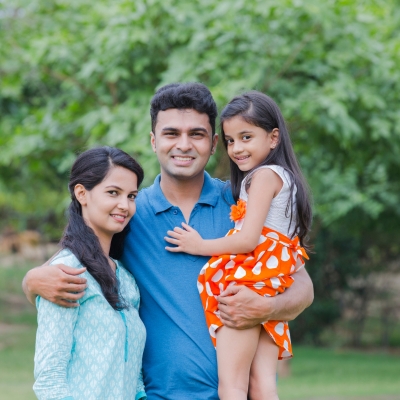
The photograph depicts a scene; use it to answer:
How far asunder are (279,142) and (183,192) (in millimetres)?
491

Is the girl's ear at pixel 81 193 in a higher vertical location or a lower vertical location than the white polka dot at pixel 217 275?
higher

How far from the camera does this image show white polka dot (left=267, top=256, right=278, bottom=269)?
3.11 meters

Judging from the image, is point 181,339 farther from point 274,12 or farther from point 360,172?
point 360,172

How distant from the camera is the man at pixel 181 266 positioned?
2.96 m

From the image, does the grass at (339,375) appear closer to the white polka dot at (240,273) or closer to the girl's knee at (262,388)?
the girl's knee at (262,388)

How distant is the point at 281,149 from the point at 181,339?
96cm

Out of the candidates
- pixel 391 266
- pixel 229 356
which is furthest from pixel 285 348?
pixel 391 266

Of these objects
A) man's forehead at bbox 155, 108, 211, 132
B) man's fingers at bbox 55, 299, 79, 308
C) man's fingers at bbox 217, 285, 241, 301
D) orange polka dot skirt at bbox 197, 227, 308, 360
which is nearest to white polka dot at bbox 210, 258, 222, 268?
orange polka dot skirt at bbox 197, 227, 308, 360

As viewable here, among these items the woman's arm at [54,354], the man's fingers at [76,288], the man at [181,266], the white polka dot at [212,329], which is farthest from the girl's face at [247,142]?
the woman's arm at [54,354]

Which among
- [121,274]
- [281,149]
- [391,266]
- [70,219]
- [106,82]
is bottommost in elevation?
[391,266]

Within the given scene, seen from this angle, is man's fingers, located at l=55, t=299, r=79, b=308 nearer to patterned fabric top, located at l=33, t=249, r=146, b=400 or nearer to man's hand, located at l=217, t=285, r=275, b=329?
patterned fabric top, located at l=33, t=249, r=146, b=400

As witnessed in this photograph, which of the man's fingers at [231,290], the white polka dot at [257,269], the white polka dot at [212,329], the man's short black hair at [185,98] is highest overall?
the man's short black hair at [185,98]

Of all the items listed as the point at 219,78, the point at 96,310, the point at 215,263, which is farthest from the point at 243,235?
the point at 219,78

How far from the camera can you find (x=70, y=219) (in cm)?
288
